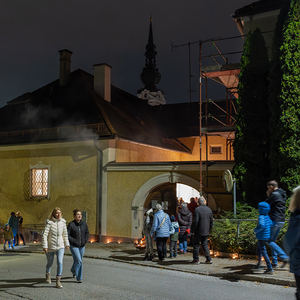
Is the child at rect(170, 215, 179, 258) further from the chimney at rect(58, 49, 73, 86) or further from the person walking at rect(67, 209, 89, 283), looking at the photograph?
the chimney at rect(58, 49, 73, 86)

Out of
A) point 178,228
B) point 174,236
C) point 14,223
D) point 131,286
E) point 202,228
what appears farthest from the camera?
point 14,223

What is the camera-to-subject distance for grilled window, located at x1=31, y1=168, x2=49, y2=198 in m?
19.8

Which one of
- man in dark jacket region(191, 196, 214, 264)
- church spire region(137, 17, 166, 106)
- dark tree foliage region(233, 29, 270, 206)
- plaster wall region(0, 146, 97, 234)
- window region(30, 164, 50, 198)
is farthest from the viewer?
church spire region(137, 17, 166, 106)

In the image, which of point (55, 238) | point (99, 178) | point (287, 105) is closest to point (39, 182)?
point (99, 178)

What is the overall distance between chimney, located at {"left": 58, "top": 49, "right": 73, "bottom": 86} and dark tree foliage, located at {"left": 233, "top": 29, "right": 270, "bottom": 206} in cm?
1327

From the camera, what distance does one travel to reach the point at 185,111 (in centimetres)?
2939

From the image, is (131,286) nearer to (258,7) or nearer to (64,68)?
(258,7)

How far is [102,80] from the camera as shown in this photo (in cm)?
2202

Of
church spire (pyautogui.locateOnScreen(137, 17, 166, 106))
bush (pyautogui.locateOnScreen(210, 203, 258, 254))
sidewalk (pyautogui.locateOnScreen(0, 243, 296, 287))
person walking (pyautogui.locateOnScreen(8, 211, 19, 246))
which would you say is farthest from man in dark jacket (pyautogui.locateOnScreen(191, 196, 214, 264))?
church spire (pyautogui.locateOnScreen(137, 17, 166, 106))

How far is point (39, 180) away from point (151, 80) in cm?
2472

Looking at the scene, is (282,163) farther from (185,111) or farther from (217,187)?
(185,111)

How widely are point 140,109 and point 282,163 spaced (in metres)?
17.2

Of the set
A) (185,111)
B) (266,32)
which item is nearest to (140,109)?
(185,111)

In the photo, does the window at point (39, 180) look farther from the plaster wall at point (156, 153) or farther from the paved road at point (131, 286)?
the paved road at point (131, 286)
